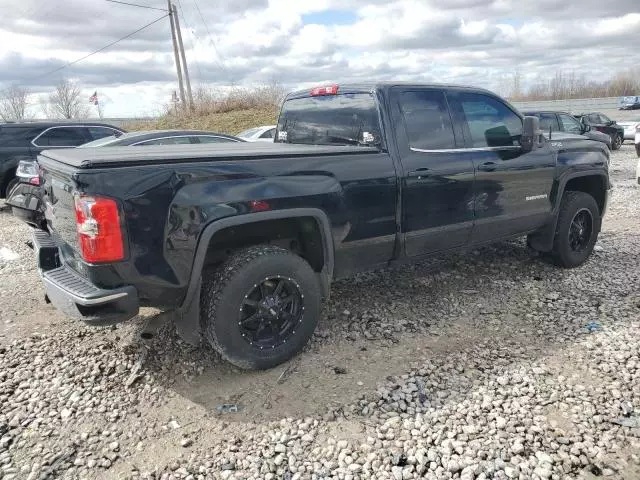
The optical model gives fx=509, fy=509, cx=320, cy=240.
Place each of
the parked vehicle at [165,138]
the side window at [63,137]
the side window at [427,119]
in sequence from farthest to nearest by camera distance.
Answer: the side window at [63,137], the parked vehicle at [165,138], the side window at [427,119]

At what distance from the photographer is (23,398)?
10.6 feet

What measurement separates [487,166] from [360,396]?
236 cm

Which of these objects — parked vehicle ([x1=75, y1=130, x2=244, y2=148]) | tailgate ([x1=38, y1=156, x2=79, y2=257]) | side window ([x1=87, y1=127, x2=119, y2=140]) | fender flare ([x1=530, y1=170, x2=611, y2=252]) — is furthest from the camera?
side window ([x1=87, y1=127, x2=119, y2=140])

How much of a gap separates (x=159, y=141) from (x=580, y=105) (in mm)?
37290

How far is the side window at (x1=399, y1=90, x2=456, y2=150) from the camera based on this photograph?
4.05m

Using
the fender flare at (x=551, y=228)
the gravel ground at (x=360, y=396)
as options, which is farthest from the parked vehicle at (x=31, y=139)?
the fender flare at (x=551, y=228)

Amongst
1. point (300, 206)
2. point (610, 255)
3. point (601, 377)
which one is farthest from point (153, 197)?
point (610, 255)

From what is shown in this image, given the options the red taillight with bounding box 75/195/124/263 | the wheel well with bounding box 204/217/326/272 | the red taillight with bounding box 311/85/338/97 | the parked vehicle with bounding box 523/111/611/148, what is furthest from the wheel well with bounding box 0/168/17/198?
the parked vehicle with bounding box 523/111/611/148

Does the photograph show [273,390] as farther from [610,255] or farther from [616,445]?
[610,255]

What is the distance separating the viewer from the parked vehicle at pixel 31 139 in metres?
9.11

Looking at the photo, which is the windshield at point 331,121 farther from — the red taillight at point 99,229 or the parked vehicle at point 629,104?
the parked vehicle at point 629,104

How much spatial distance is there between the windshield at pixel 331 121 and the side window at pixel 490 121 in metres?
0.99

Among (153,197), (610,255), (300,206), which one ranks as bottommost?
(610,255)

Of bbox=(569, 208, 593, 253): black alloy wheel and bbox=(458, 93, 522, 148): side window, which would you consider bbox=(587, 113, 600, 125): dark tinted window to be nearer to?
bbox=(569, 208, 593, 253): black alloy wheel
